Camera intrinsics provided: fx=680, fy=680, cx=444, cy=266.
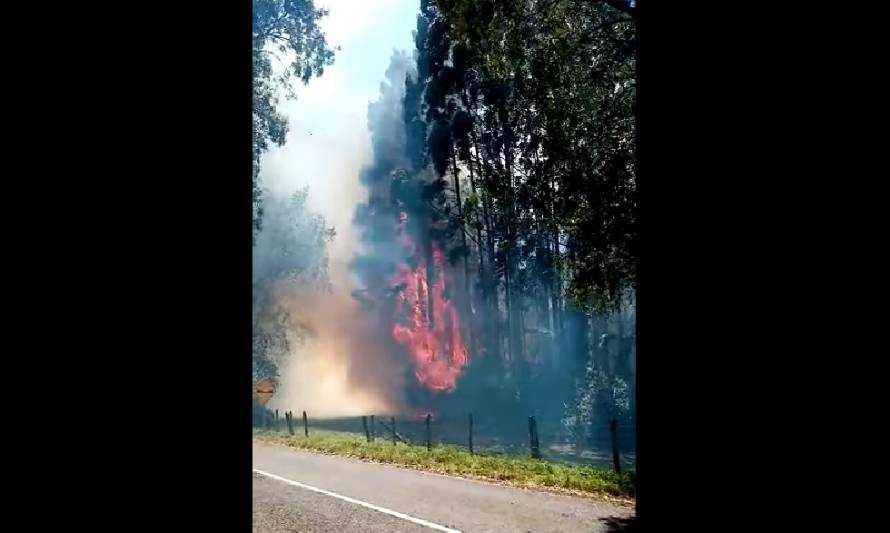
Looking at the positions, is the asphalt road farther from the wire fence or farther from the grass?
the wire fence

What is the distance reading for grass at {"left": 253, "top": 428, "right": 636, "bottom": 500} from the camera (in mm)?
→ 10188

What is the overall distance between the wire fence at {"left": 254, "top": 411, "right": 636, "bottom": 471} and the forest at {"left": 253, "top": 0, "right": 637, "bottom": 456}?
0.48m

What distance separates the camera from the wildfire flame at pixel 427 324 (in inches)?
1115

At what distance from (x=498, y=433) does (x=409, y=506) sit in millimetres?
15666

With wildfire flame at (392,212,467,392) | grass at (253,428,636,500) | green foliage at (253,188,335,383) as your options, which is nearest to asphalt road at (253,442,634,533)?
grass at (253,428,636,500)

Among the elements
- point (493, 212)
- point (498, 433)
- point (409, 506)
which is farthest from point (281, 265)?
point (409, 506)

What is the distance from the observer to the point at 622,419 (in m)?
21.0

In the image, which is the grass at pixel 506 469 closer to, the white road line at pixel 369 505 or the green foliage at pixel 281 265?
the white road line at pixel 369 505

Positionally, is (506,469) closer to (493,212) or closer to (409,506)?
(409,506)

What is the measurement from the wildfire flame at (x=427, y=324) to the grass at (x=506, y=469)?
1180cm

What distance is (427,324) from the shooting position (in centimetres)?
2970
